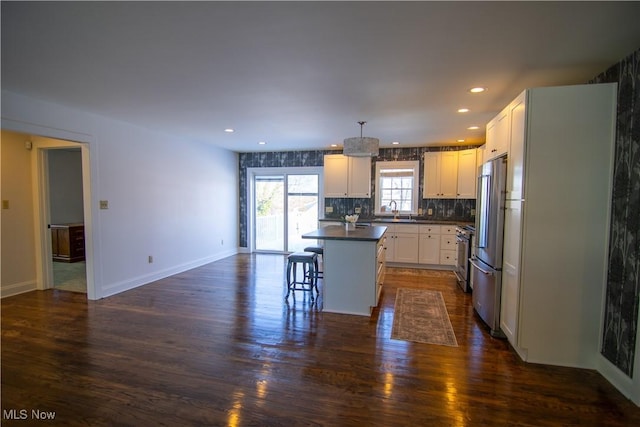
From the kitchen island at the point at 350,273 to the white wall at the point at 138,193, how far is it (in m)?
2.80

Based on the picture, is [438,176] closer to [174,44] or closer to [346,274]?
[346,274]

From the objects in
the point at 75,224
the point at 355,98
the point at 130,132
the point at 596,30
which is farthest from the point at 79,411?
the point at 75,224

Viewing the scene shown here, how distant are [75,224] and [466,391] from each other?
758 centimetres

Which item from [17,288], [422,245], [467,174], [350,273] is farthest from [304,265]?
[17,288]

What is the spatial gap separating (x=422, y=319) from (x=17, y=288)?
548 cm

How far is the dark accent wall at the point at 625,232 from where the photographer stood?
2.18 metres

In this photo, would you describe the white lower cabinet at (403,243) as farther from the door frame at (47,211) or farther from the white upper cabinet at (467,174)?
the door frame at (47,211)

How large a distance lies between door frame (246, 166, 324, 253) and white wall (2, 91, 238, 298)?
903mm

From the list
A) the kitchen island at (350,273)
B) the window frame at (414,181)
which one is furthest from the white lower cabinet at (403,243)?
the kitchen island at (350,273)

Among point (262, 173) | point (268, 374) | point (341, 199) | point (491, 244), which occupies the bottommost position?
point (268, 374)

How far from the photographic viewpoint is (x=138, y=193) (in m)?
4.77

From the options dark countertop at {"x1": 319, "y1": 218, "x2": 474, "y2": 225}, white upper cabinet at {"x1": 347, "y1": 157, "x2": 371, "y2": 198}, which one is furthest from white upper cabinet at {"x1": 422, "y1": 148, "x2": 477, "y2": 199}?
white upper cabinet at {"x1": 347, "y1": 157, "x2": 371, "y2": 198}

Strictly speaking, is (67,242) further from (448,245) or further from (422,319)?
(448,245)

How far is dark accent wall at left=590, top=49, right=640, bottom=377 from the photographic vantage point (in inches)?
85.7
